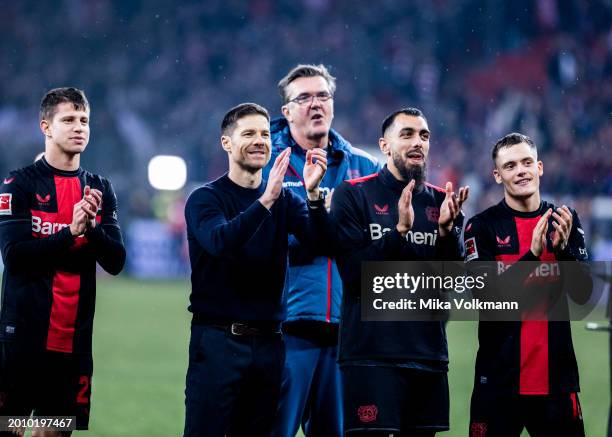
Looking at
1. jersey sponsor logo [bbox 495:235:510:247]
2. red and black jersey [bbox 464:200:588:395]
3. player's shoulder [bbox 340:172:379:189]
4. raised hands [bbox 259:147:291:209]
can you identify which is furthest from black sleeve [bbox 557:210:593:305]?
raised hands [bbox 259:147:291:209]

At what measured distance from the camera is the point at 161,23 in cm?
2866

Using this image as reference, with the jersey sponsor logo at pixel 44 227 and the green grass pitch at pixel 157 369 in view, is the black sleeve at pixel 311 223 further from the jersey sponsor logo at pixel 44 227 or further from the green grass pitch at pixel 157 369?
the green grass pitch at pixel 157 369

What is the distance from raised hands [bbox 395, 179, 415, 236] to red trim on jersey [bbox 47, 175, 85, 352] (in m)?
1.59

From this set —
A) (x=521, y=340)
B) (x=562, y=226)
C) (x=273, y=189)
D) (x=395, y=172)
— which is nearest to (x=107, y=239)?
(x=273, y=189)

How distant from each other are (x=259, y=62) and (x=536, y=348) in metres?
23.0

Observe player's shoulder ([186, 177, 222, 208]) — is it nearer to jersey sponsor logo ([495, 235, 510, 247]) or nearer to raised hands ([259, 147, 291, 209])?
raised hands ([259, 147, 291, 209])

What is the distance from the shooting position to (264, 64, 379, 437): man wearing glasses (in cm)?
529

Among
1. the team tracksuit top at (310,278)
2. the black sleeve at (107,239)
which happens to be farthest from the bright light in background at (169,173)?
the black sleeve at (107,239)

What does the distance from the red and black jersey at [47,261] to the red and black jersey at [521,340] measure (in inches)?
71.1

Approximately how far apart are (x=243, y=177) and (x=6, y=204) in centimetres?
116

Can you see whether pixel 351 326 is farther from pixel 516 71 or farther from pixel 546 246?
pixel 516 71

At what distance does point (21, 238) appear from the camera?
489 cm

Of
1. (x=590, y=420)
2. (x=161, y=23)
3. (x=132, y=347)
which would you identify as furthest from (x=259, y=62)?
(x=590, y=420)

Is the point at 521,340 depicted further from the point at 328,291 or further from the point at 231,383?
the point at 231,383
